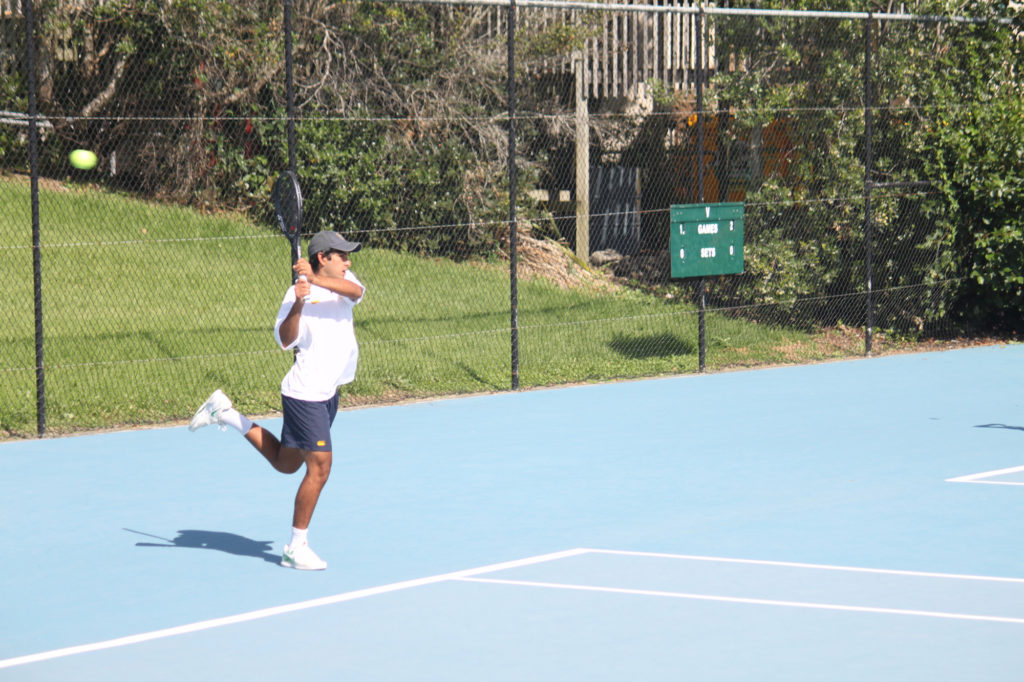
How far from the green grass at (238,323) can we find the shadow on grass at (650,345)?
27 millimetres

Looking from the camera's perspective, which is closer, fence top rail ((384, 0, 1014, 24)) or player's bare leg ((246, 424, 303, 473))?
player's bare leg ((246, 424, 303, 473))

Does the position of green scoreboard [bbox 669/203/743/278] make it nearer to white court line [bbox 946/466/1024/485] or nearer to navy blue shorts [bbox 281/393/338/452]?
white court line [bbox 946/466/1024/485]

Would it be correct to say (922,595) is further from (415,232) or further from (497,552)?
(415,232)

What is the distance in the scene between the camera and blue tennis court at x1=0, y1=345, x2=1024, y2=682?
543cm

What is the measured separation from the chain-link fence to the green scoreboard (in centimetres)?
32

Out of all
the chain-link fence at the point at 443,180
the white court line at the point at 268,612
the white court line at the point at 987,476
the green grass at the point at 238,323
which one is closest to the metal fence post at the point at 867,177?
the chain-link fence at the point at 443,180

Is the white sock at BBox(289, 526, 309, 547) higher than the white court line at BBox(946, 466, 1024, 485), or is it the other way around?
the white sock at BBox(289, 526, 309, 547)

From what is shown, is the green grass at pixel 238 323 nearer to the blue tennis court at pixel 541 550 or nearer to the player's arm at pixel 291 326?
the blue tennis court at pixel 541 550

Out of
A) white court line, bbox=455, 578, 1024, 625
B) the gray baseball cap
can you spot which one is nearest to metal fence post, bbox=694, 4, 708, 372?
the gray baseball cap

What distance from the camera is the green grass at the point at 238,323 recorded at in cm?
1205

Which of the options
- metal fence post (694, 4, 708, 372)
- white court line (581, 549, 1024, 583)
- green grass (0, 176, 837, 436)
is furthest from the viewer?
metal fence post (694, 4, 708, 372)

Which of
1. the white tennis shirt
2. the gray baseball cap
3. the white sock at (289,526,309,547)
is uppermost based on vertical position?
the gray baseball cap

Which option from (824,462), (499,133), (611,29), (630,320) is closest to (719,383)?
(630,320)

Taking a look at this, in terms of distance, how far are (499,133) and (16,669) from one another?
12.8 m
